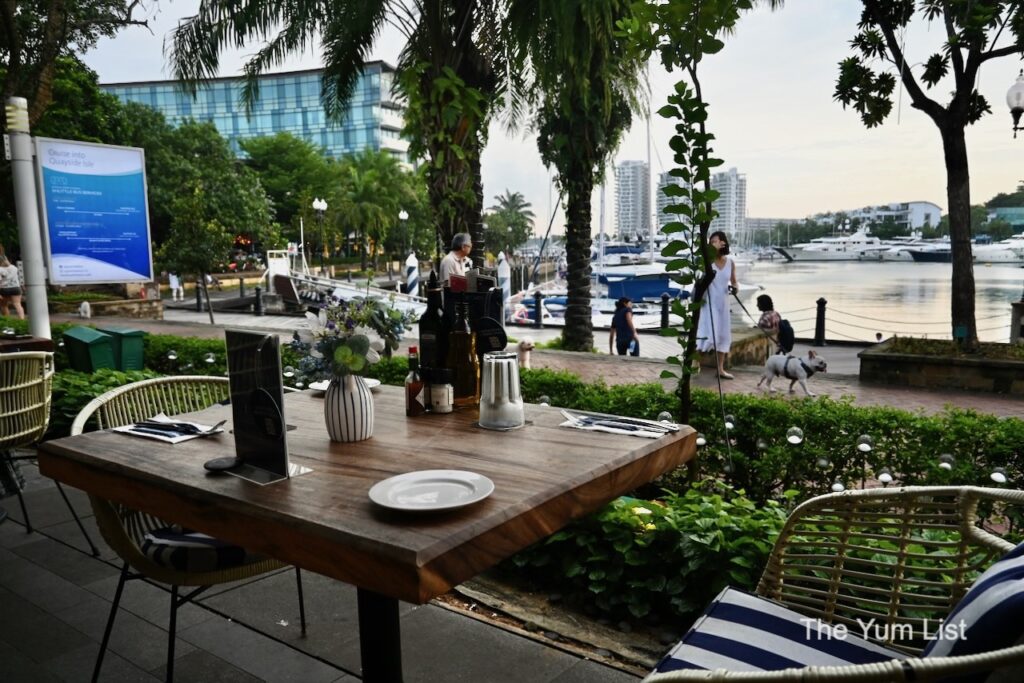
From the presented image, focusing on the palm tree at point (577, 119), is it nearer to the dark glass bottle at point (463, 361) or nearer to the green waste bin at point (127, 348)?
the dark glass bottle at point (463, 361)

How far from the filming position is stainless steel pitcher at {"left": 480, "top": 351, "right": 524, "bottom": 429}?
188cm

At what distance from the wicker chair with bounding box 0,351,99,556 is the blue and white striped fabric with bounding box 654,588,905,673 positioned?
2756 mm

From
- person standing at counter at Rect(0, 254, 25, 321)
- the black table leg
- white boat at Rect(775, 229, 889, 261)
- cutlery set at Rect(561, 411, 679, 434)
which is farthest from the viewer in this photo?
person standing at counter at Rect(0, 254, 25, 321)

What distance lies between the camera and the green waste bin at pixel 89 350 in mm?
5848

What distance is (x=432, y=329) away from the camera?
2143mm

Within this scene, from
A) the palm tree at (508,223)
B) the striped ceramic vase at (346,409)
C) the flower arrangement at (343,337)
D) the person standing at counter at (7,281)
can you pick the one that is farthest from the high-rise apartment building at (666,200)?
the palm tree at (508,223)

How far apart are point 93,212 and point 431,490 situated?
5633 millimetres

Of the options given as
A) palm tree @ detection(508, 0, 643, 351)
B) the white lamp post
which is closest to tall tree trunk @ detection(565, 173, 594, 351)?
palm tree @ detection(508, 0, 643, 351)

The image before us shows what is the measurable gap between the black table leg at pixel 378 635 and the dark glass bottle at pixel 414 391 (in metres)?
0.59

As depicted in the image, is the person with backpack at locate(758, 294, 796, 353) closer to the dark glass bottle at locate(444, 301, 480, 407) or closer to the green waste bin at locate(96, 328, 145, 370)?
the dark glass bottle at locate(444, 301, 480, 407)

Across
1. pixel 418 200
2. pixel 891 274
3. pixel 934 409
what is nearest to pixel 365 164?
pixel 418 200

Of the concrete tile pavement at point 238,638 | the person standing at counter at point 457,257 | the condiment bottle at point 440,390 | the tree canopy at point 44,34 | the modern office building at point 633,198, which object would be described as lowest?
the concrete tile pavement at point 238,638

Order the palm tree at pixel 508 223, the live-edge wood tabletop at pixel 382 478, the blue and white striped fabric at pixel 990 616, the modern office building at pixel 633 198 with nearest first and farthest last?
the blue and white striped fabric at pixel 990 616, the live-edge wood tabletop at pixel 382 478, the modern office building at pixel 633 198, the palm tree at pixel 508 223

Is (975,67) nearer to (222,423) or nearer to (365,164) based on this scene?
(222,423)
